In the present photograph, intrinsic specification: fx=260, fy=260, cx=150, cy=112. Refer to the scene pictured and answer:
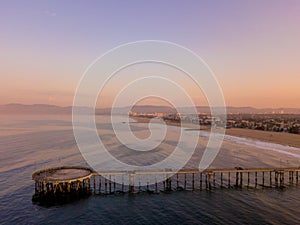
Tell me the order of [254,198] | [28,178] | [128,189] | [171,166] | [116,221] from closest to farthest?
[116,221], [254,198], [128,189], [28,178], [171,166]

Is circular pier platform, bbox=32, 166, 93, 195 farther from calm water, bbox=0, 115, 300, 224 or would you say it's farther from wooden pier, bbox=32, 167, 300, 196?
calm water, bbox=0, 115, 300, 224

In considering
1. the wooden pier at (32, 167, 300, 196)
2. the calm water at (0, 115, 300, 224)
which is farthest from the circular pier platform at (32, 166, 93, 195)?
the calm water at (0, 115, 300, 224)

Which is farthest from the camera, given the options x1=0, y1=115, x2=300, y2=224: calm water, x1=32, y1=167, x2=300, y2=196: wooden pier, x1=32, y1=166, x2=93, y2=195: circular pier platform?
x1=32, y1=167, x2=300, y2=196: wooden pier

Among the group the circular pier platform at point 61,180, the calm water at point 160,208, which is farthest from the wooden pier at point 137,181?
the calm water at point 160,208

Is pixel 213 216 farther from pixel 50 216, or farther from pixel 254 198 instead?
pixel 50 216

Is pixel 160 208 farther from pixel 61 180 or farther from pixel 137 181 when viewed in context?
pixel 61 180

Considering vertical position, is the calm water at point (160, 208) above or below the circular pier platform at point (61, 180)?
below

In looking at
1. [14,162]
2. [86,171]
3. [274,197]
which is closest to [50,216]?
[86,171]

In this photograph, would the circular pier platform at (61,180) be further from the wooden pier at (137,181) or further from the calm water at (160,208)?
the calm water at (160,208)
